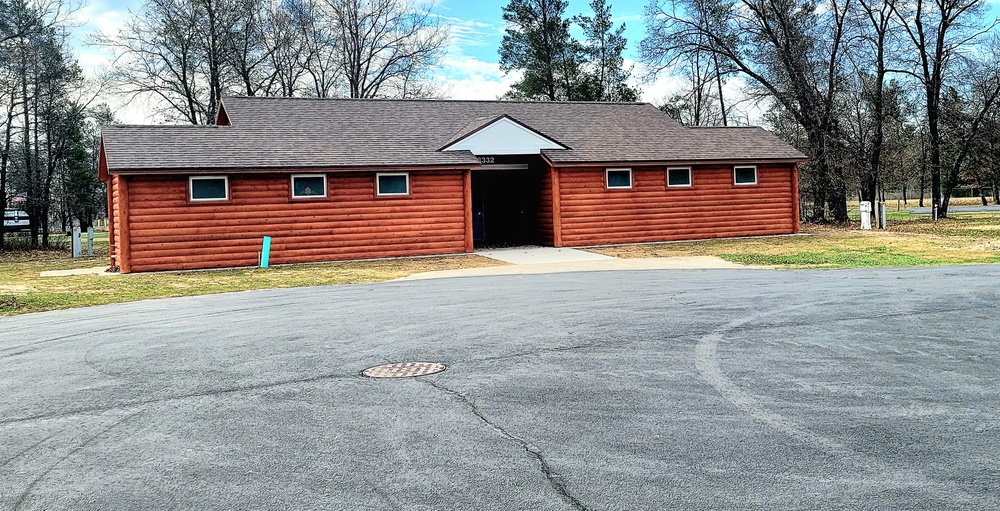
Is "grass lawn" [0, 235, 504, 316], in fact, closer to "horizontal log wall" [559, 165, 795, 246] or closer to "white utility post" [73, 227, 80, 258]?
"horizontal log wall" [559, 165, 795, 246]

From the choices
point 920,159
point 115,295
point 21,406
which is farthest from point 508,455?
point 920,159

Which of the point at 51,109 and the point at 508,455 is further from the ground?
the point at 51,109

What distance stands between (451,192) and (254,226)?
17.7ft

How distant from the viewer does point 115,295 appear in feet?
46.5

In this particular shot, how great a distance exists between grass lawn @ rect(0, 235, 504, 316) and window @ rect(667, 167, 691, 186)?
7.29 meters

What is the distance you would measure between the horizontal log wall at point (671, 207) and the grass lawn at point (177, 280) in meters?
4.15

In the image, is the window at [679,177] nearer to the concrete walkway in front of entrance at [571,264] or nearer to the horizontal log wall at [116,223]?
the concrete walkway in front of entrance at [571,264]

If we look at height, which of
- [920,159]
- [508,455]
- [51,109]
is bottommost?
[508,455]

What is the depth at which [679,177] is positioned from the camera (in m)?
25.0

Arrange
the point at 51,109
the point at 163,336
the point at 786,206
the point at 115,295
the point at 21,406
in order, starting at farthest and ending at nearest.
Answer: the point at 51,109 → the point at 786,206 → the point at 115,295 → the point at 163,336 → the point at 21,406

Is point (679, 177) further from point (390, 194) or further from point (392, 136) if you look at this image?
point (390, 194)

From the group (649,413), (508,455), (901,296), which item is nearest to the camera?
(508,455)

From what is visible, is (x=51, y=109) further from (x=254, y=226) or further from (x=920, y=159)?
(x=920, y=159)

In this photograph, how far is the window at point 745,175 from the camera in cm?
2567
